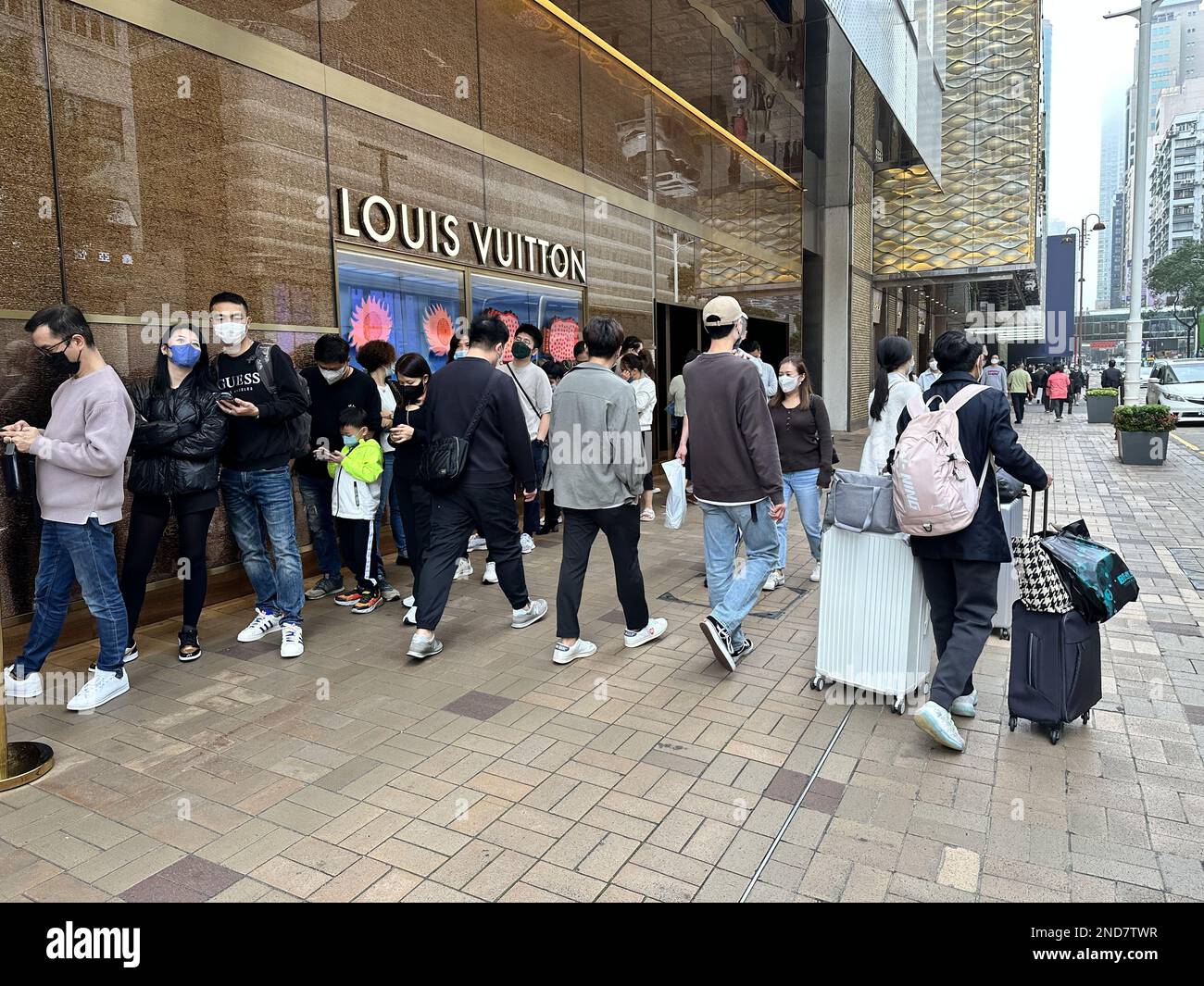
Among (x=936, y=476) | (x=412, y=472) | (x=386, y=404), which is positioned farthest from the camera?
(x=386, y=404)

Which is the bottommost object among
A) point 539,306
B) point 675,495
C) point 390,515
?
point 390,515

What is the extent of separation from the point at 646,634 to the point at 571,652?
546 millimetres

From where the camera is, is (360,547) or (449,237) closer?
(360,547)

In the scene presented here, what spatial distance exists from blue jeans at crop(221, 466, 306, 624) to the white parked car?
21.7m

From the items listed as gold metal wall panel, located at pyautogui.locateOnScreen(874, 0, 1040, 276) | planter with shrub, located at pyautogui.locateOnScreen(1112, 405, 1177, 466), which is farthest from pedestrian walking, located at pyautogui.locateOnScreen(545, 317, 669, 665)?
gold metal wall panel, located at pyautogui.locateOnScreen(874, 0, 1040, 276)

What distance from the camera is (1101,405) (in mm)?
22953

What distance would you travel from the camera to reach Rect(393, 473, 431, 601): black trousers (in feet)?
19.1

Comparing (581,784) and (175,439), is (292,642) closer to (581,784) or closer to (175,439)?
(175,439)

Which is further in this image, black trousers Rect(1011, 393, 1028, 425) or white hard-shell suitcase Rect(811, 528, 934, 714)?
black trousers Rect(1011, 393, 1028, 425)

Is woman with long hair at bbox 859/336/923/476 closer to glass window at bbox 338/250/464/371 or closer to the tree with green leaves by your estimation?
glass window at bbox 338/250/464/371

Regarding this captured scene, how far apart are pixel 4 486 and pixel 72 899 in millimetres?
2955

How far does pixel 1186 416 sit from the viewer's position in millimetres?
23156

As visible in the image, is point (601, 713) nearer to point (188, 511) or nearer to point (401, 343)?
point (188, 511)

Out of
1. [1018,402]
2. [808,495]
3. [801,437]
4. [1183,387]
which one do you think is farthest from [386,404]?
[1183,387]
